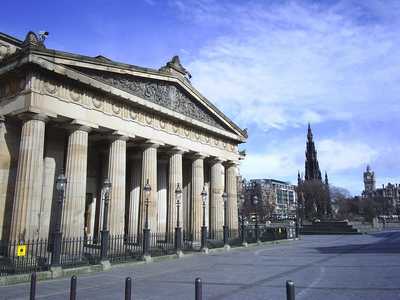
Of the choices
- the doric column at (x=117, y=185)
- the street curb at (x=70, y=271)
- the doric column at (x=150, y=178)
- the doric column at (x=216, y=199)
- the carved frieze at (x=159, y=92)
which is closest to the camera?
the street curb at (x=70, y=271)

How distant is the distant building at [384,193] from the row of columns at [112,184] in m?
127

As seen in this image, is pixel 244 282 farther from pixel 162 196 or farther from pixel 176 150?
pixel 162 196

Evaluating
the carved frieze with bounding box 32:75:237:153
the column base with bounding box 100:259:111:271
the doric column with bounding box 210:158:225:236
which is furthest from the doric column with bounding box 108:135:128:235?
the doric column with bounding box 210:158:225:236

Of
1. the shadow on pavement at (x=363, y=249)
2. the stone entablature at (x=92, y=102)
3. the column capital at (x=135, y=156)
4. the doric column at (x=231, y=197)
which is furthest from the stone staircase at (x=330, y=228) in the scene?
the column capital at (x=135, y=156)

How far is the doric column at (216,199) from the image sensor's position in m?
35.5

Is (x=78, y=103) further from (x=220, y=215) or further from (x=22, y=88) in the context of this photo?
(x=220, y=215)

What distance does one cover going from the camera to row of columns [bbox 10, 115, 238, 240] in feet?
62.5

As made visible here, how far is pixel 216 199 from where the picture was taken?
3591 cm

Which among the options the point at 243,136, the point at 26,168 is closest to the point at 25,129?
the point at 26,168

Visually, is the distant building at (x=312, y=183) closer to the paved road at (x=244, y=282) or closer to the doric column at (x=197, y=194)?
the doric column at (x=197, y=194)

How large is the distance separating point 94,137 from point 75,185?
6.03 meters

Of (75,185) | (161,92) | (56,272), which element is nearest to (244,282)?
(56,272)

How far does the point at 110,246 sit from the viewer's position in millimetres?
22797

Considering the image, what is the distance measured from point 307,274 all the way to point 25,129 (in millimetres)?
15737
